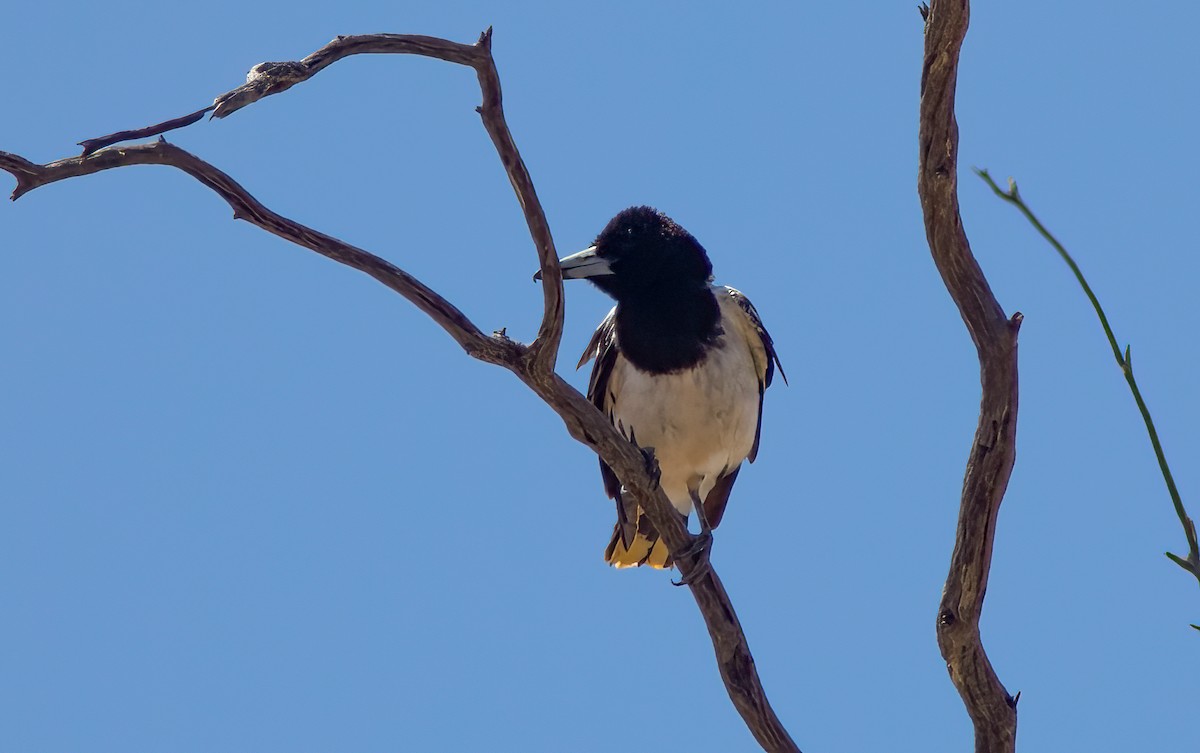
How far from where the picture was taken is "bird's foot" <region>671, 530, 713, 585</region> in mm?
6332

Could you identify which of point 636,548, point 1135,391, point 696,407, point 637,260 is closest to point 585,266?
point 637,260

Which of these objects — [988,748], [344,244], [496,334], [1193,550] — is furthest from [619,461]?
[1193,550]

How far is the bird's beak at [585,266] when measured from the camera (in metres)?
7.25

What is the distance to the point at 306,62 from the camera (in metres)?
4.68

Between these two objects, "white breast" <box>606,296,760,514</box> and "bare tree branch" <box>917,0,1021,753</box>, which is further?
"white breast" <box>606,296,760,514</box>

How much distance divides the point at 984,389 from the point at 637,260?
2726 millimetres

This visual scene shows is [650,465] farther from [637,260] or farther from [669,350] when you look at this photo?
[637,260]

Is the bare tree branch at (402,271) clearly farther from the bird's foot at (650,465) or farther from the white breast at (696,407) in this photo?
the white breast at (696,407)

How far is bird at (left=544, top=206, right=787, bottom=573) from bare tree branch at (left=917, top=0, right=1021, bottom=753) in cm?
231

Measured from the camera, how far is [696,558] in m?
6.49

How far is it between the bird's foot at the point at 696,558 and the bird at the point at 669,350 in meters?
0.74

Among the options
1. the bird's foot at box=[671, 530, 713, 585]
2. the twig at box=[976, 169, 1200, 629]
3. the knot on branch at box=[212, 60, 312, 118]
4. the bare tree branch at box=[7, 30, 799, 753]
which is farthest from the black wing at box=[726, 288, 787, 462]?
the twig at box=[976, 169, 1200, 629]

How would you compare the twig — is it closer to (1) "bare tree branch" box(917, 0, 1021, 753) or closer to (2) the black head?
(1) "bare tree branch" box(917, 0, 1021, 753)

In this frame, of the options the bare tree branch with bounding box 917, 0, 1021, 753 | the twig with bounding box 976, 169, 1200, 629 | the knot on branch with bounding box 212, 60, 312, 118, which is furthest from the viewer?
the bare tree branch with bounding box 917, 0, 1021, 753
